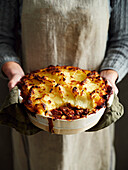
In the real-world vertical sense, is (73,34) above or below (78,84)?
above

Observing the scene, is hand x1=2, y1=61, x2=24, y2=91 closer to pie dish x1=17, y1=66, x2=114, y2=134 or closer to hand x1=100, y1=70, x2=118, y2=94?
pie dish x1=17, y1=66, x2=114, y2=134

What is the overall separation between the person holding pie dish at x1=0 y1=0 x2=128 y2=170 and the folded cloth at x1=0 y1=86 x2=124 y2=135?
7 cm

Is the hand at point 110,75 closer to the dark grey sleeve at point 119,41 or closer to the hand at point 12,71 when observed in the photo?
the dark grey sleeve at point 119,41

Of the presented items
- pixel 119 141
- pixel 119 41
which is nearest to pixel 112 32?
pixel 119 41

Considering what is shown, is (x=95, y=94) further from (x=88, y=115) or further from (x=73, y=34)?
(x=73, y=34)

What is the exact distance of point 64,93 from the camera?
621mm

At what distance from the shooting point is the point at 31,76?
27.1 inches

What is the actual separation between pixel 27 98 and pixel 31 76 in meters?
0.11

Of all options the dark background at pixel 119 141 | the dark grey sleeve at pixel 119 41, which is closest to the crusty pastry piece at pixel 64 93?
the dark grey sleeve at pixel 119 41

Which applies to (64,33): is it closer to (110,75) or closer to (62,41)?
(62,41)

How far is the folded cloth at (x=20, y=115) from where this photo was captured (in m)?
0.61

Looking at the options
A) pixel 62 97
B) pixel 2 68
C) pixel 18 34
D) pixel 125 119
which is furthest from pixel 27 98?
pixel 125 119

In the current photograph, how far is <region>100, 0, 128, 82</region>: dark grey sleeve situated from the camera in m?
0.77

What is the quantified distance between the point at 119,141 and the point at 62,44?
0.78 m
